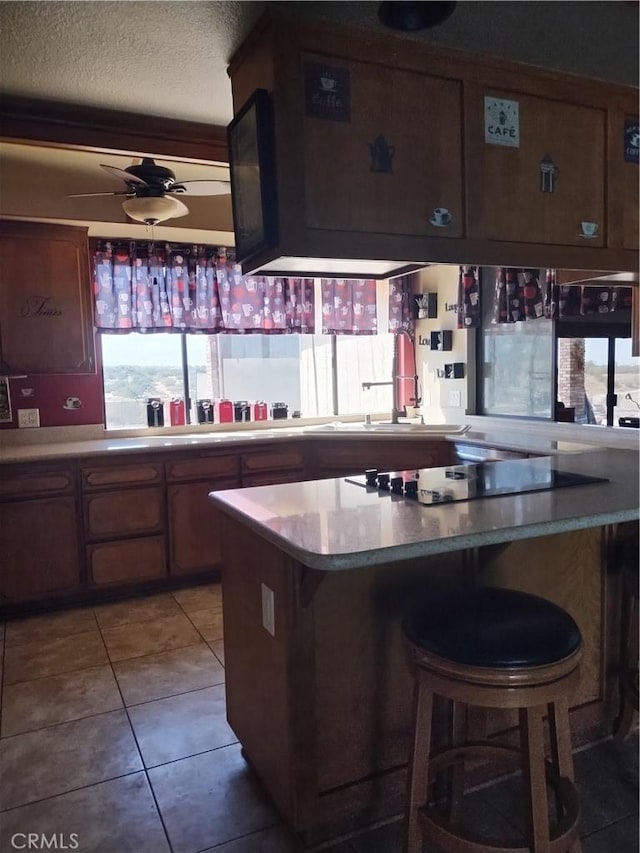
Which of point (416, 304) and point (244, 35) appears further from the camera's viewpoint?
point (416, 304)

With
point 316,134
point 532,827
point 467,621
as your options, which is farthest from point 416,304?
point 532,827

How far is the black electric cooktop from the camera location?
2023mm

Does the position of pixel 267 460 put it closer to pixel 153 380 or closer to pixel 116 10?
pixel 153 380

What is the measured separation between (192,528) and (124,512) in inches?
17.5

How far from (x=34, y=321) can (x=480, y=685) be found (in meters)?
3.39

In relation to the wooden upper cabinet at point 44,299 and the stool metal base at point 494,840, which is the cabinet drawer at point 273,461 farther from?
the stool metal base at point 494,840

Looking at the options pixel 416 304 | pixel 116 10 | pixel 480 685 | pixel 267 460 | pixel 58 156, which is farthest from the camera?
pixel 416 304

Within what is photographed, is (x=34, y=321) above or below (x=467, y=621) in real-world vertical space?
above

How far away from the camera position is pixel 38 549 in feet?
11.7

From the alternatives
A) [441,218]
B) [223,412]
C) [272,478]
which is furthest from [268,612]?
[223,412]

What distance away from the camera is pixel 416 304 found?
4.99 metres

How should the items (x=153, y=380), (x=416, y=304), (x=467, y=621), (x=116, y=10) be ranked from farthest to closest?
(x=416, y=304) → (x=153, y=380) → (x=116, y=10) → (x=467, y=621)

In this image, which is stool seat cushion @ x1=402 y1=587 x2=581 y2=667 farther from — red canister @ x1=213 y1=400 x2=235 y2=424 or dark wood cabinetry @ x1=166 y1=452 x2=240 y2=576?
red canister @ x1=213 y1=400 x2=235 y2=424

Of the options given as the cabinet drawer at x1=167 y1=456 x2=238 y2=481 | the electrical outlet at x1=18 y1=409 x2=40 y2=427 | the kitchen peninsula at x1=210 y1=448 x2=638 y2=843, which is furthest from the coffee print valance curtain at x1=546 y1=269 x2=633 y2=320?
the electrical outlet at x1=18 y1=409 x2=40 y2=427
